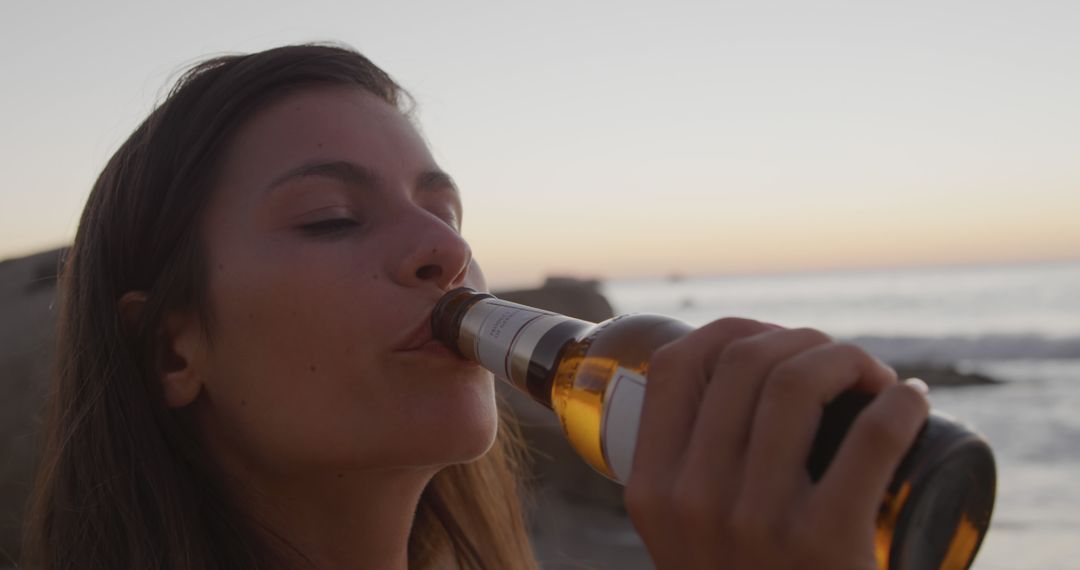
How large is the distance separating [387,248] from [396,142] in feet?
1.05

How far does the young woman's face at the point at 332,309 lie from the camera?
1454 mm

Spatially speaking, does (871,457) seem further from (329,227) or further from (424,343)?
(329,227)

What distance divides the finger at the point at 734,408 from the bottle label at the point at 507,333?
0.64 metres

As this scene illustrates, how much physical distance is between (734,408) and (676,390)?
0.22 feet

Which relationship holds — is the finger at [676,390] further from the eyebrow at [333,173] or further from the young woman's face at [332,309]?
the eyebrow at [333,173]

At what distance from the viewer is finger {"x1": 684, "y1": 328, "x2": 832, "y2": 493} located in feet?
2.30

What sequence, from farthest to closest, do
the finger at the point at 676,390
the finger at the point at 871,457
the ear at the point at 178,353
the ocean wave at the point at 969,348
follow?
the ocean wave at the point at 969,348 → the ear at the point at 178,353 → the finger at the point at 676,390 → the finger at the point at 871,457

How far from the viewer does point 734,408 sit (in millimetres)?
707

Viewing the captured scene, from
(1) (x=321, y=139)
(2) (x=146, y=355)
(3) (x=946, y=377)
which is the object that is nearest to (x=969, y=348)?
(3) (x=946, y=377)

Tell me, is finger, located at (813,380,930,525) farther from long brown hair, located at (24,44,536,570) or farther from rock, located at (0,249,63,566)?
rock, located at (0,249,63,566)

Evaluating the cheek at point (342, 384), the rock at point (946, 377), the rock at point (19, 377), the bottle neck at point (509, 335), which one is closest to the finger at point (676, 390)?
the bottle neck at point (509, 335)

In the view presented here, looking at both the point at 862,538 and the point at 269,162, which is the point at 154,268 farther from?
the point at 862,538

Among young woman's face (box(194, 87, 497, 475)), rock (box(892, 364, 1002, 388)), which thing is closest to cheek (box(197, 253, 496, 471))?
young woman's face (box(194, 87, 497, 475))

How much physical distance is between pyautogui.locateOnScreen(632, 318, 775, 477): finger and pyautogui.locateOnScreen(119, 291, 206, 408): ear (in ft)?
4.00
